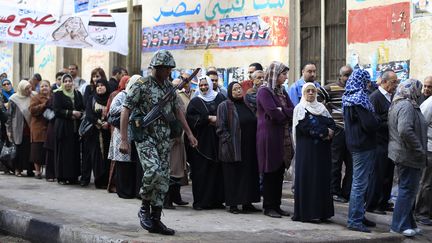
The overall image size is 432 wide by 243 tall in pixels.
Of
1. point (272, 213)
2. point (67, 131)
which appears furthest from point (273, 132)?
point (67, 131)

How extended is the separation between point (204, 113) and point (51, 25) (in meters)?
6.14

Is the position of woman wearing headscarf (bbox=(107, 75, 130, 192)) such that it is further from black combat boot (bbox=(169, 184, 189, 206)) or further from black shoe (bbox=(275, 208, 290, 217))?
black shoe (bbox=(275, 208, 290, 217))

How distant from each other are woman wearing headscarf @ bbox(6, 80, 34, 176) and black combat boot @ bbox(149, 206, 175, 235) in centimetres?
647

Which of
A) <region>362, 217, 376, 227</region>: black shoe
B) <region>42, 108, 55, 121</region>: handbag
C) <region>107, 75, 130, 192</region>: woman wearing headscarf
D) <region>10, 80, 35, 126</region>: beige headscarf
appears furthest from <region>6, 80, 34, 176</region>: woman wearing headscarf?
<region>362, 217, 376, 227</region>: black shoe

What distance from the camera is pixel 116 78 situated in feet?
46.3

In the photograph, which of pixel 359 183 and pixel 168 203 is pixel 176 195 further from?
pixel 359 183

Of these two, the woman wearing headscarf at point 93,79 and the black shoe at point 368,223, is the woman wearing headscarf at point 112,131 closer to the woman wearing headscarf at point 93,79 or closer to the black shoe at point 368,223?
the woman wearing headscarf at point 93,79

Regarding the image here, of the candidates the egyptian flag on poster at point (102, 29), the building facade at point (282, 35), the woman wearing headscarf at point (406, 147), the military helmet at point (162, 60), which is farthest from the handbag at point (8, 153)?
the woman wearing headscarf at point (406, 147)

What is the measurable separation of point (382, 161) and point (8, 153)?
22.0 ft

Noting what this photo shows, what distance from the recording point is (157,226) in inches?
329

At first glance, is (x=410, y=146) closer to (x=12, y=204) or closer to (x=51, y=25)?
(x=12, y=204)

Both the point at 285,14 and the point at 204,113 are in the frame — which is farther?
the point at 285,14

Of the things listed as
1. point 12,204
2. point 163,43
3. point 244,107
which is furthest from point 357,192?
point 163,43

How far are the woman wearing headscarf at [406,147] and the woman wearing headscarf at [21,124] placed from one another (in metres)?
7.09
